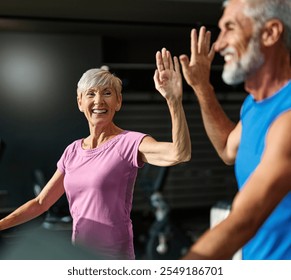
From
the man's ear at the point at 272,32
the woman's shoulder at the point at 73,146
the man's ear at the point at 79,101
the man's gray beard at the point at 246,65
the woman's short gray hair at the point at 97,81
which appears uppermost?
the man's ear at the point at 272,32

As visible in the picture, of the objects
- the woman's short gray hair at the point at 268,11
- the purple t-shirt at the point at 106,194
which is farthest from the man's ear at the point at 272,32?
the purple t-shirt at the point at 106,194

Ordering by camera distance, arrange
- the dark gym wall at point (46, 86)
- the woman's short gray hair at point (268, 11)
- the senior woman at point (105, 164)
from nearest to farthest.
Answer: the woman's short gray hair at point (268, 11), the senior woman at point (105, 164), the dark gym wall at point (46, 86)

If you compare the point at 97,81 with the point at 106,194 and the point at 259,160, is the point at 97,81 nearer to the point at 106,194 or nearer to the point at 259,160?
the point at 106,194

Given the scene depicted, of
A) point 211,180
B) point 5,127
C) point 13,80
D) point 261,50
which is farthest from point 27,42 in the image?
point 211,180

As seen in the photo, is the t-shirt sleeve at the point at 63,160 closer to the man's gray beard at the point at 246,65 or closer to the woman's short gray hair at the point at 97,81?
the woman's short gray hair at the point at 97,81

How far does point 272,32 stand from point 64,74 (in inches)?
28.0

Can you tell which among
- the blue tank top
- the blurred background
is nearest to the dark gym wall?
the blurred background

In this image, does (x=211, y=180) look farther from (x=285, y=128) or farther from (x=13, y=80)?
(x=285, y=128)

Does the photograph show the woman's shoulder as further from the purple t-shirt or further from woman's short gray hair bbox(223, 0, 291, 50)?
woman's short gray hair bbox(223, 0, 291, 50)

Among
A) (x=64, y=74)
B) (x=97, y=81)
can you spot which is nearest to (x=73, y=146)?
(x=97, y=81)

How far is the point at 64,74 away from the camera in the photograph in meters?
1.19

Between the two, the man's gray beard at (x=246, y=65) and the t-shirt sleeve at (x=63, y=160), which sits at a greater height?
the man's gray beard at (x=246, y=65)

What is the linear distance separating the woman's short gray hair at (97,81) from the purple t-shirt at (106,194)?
3.4 inches

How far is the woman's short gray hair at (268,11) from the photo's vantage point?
22.1 inches
